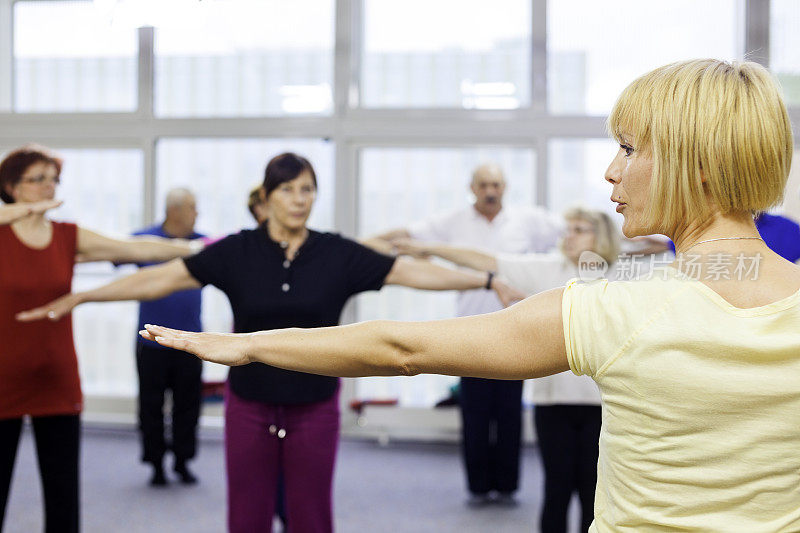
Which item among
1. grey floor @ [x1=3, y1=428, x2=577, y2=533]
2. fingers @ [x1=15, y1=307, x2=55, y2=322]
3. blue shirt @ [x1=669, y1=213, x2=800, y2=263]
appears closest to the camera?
fingers @ [x1=15, y1=307, x2=55, y2=322]

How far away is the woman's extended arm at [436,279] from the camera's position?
8.44 ft

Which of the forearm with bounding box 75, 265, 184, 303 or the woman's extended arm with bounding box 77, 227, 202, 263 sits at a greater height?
the woman's extended arm with bounding box 77, 227, 202, 263

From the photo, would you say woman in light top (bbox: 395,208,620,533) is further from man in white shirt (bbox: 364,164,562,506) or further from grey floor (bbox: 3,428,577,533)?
grey floor (bbox: 3,428,577,533)

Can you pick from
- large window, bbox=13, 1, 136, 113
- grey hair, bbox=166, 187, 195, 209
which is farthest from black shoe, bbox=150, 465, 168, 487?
large window, bbox=13, 1, 136, 113

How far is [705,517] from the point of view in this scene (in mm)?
871

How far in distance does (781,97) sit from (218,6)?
17.7 ft

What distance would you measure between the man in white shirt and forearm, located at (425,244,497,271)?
1.18 ft

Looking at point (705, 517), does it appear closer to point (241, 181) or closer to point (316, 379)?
point (316, 379)

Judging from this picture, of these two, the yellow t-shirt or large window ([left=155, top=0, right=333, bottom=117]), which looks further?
large window ([left=155, top=0, right=333, bottom=117])

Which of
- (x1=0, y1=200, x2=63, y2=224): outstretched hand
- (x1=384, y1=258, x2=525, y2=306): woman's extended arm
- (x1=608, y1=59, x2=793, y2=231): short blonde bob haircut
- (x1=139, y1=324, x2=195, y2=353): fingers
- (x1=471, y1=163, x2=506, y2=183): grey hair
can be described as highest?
(x1=471, y1=163, x2=506, y2=183): grey hair

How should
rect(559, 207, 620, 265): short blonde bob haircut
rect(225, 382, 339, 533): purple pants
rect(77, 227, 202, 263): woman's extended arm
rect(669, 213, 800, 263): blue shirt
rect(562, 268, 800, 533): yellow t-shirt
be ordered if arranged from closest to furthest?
rect(562, 268, 800, 533): yellow t-shirt, rect(225, 382, 339, 533): purple pants, rect(77, 227, 202, 263): woman's extended arm, rect(559, 207, 620, 265): short blonde bob haircut, rect(669, 213, 800, 263): blue shirt

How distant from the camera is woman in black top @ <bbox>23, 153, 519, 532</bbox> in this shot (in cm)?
240

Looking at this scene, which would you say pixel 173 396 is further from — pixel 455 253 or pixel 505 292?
pixel 505 292

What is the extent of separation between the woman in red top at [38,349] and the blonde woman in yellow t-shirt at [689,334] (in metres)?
2.00
